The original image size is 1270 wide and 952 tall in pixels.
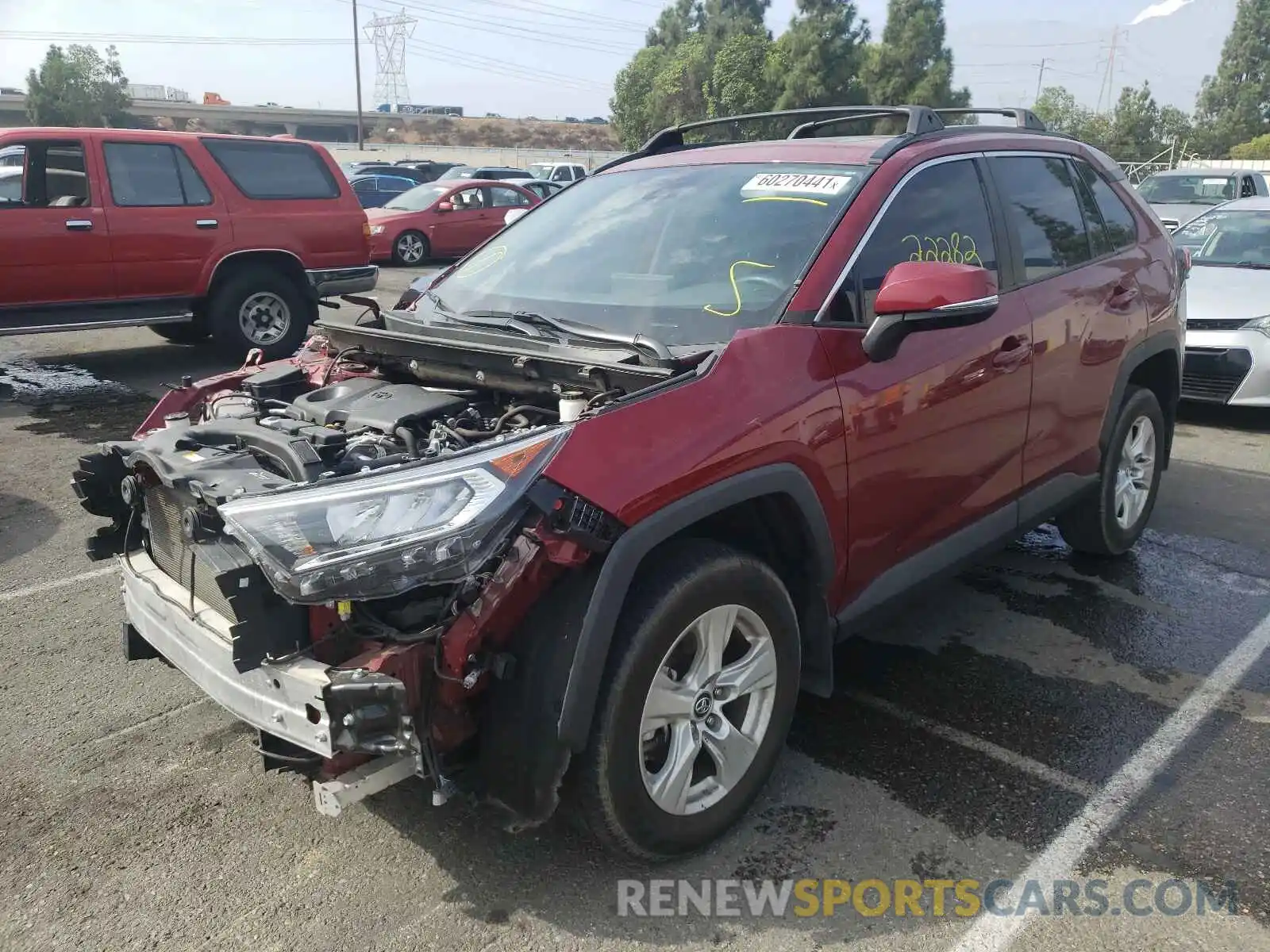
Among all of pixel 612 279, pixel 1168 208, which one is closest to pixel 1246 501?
pixel 612 279

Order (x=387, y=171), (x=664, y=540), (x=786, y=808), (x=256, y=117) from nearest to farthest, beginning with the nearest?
(x=664, y=540)
(x=786, y=808)
(x=387, y=171)
(x=256, y=117)

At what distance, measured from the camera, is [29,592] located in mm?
4402

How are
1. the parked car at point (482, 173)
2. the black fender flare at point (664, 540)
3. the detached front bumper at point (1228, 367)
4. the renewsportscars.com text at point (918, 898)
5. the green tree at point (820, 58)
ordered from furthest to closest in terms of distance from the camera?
the green tree at point (820, 58), the parked car at point (482, 173), the detached front bumper at point (1228, 367), the renewsportscars.com text at point (918, 898), the black fender flare at point (664, 540)

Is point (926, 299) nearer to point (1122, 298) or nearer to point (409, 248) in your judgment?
point (1122, 298)

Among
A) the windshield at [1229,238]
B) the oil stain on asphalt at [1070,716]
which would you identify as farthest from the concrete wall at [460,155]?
the oil stain on asphalt at [1070,716]

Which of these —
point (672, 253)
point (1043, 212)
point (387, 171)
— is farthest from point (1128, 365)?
point (387, 171)

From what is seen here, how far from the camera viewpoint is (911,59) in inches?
2210

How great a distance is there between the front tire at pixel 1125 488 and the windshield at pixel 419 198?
14.4 m

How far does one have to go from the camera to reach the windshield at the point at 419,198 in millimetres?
17391

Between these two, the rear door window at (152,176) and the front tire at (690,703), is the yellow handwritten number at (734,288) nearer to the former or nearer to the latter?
the front tire at (690,703)

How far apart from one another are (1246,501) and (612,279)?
14.3 ft

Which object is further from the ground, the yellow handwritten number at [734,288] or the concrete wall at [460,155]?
the concrete wall at [460,155]

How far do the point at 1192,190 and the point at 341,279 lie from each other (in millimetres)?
12330

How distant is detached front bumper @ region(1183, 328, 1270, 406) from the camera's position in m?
7.16
